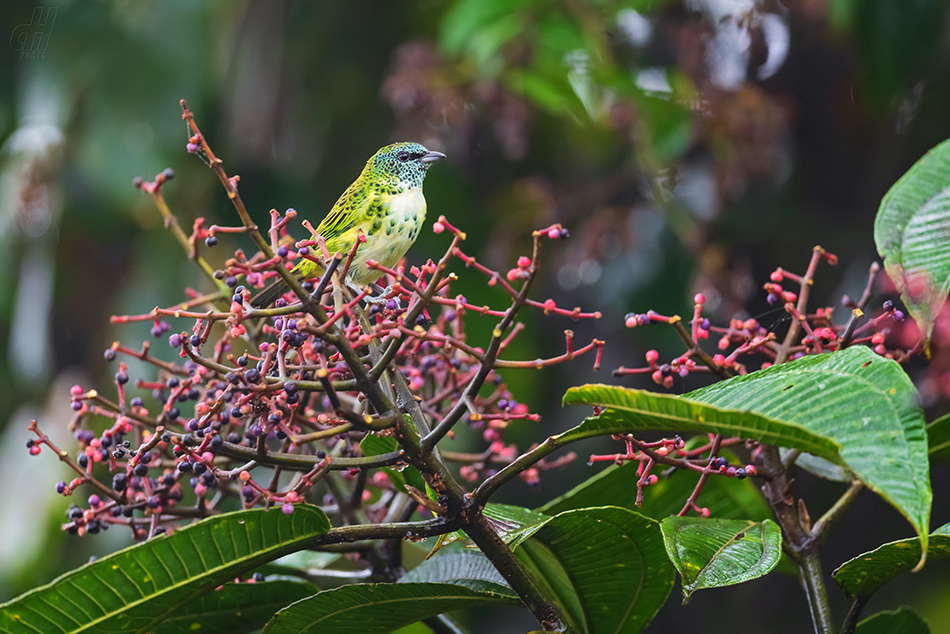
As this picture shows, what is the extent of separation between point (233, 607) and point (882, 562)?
0.83m

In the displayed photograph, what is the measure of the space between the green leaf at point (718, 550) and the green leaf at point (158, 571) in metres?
0.40

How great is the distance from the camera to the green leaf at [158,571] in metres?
1.01

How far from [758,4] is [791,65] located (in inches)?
27.4

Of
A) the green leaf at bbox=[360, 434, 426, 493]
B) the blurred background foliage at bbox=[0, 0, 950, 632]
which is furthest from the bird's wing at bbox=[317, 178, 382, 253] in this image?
the blurred background foliage at bbox=[0, 0, 950, 632]

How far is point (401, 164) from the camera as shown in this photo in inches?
62.9

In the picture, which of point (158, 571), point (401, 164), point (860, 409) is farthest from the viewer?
point (401, 164)

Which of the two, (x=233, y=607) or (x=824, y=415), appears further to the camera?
(x=233, y=607)

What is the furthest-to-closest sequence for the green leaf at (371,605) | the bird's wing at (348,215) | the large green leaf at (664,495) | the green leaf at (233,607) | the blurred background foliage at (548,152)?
the blurred background foliage at (548,152) → the bird's wing at (348,215) → the large green leaf at (664,495) → the green leaf at (233,607) → the green leaf at (371,605)

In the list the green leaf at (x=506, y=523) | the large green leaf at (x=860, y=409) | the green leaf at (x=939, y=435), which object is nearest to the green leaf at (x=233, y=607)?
the green leaf at (x=506, y=523)

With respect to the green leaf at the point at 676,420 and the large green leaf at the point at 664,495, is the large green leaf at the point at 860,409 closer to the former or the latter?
the green leaf at the point at 676,420

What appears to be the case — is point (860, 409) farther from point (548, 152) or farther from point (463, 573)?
point (548, 152)

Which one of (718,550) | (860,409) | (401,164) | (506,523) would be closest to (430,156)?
(401,164)

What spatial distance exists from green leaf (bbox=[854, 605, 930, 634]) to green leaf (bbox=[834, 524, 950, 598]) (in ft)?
0.68

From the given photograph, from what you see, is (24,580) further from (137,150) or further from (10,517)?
(137,150)
